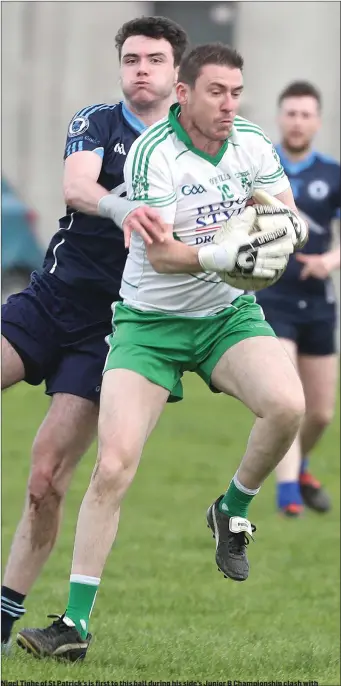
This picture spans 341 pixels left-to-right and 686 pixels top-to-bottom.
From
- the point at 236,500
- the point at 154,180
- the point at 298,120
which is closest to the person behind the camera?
the point at 154,180

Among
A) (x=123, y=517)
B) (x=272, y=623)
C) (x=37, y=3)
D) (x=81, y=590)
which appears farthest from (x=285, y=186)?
(x=37, y=3)

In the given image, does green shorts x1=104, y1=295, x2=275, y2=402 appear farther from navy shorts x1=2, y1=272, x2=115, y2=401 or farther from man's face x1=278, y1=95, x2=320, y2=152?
man's face x1=278, y1=95, x2=320, y2=152

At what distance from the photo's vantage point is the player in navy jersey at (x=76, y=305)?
6066 mm

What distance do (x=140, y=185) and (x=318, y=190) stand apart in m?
5.11

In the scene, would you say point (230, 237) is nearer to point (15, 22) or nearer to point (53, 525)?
point (53, 525)

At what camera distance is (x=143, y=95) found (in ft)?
19.9

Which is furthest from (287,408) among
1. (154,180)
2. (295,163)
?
(295,163)

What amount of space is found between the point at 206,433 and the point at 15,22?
1350 centimetres

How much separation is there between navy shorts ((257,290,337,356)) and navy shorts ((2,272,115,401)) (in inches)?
165

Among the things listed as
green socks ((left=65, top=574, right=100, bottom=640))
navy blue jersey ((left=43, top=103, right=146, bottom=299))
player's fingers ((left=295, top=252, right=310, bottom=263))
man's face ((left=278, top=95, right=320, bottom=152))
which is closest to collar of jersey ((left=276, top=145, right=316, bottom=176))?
man's face ((left=278, top=95, right=320, bottom=152))

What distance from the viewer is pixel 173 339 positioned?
228 inches

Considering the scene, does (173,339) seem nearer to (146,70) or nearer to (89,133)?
(89,133)

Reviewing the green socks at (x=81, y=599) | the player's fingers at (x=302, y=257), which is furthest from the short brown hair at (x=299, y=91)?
the green socks at (x=81, y=599)

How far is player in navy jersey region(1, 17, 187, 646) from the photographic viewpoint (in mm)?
6066
